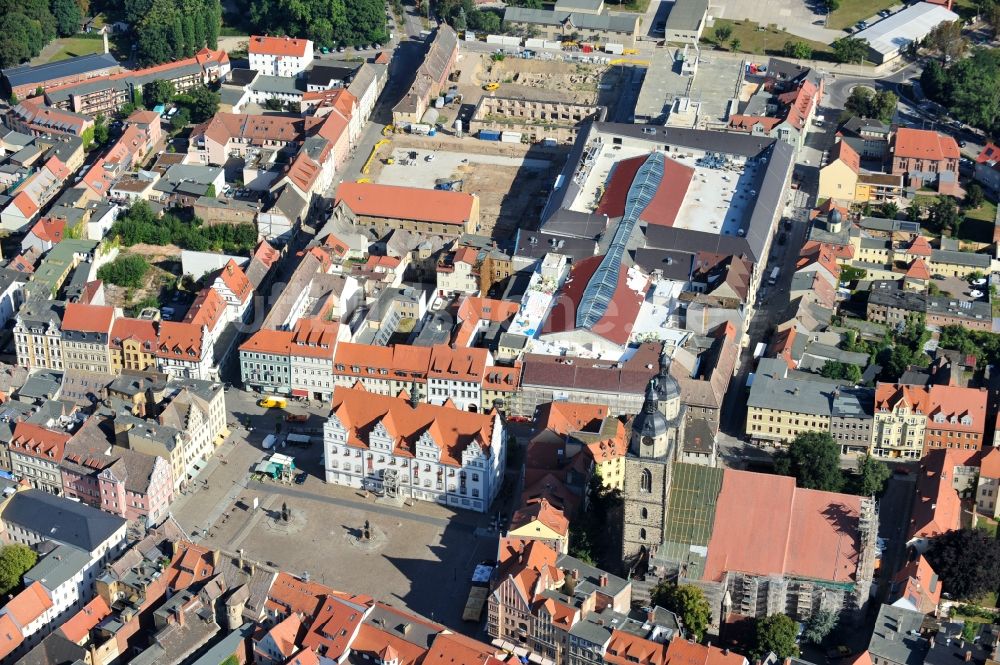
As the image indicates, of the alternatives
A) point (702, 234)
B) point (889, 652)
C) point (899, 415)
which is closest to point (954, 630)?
point (889, 652)

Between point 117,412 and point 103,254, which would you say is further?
point 103,254

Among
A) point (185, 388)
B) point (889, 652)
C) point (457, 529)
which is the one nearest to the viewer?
point (889, 652)

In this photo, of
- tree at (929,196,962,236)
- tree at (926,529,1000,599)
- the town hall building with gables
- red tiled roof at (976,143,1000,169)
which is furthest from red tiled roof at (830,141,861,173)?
tree at (926,529,1000,599)

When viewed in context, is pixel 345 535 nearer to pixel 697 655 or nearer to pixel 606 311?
pixel 697 655

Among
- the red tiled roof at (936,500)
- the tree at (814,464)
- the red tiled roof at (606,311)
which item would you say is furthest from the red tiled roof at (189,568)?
the red tiled roof at (936,500)

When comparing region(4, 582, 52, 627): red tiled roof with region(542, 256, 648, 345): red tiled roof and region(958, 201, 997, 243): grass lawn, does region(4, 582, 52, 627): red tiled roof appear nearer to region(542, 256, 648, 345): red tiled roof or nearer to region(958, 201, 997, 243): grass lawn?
region(542, 256, 648, 345): red tiled roof

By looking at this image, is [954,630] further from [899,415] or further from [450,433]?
[450,433]

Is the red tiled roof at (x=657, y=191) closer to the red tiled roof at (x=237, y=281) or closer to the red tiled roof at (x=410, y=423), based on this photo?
the red tiled roof at (x=237, y=281)
